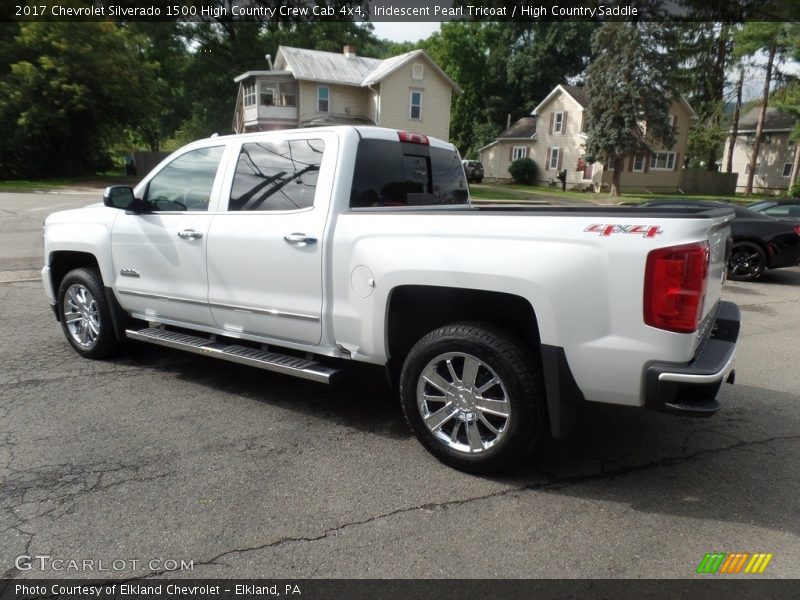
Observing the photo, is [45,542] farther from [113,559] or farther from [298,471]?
[298,471]

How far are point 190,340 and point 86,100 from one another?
113ft

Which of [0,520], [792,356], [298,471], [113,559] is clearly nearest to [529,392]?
[298,471]

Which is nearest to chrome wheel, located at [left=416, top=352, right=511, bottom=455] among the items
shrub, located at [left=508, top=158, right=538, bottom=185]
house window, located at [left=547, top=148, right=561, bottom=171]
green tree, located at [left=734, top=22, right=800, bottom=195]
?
green tree, located at [left=734, top=22, right=800, bottom=195]

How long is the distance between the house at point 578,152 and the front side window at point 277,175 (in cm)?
3760

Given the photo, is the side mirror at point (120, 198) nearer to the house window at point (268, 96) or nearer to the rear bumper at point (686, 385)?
A: the rear bumper at point (686, 385)

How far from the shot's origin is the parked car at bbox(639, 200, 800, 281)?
1039 cm

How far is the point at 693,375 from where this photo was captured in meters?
2.88

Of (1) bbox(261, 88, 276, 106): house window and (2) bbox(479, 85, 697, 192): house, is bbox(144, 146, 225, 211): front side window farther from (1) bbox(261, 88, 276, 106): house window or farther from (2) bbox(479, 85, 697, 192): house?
(2) bbox(479, 85, 697, 192): house

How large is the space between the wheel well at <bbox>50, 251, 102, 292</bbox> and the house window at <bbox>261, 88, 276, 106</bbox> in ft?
115

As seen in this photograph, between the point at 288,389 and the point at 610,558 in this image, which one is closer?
the point at 610,558


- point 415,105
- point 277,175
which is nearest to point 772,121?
point 415,105

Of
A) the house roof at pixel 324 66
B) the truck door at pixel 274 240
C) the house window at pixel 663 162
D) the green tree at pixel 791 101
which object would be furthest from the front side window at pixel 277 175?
the house window at pixel 663 162

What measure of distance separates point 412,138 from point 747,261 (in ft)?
28.7

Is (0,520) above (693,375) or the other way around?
the other way around
